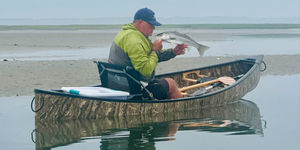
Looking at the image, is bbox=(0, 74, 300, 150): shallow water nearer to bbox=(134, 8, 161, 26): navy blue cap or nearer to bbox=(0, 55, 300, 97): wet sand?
bbox=(134, 8, 161, 26): navy blue cap

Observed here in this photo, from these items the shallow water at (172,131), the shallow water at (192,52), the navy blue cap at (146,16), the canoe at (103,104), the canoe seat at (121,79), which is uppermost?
the shallow water at (192,52)

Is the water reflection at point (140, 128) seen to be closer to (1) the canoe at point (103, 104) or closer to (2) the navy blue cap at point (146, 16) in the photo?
(1) the canoe at point (103, 104)

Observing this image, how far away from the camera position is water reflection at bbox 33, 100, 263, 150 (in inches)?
388

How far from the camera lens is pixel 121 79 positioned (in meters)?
11.3

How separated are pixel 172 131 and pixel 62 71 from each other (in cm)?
1000

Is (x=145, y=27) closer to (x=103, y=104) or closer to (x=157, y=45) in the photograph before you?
(x=157, y=45)

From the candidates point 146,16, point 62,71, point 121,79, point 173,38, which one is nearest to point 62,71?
point 62,71

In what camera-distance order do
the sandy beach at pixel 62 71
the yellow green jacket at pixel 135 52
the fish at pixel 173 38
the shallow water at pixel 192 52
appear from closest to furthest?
the yellow green jacket at pixel 135 52 < the fish at pixel 173 38 < the sandy beach at pixel 62 71 < the shallow water at pixel 192 52

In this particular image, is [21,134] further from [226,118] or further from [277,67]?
[277,67]

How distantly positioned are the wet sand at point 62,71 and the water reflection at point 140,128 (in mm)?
4499

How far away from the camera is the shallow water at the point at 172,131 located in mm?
9555

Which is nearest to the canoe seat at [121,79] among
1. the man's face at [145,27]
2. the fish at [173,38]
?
the man's face at [145,27]

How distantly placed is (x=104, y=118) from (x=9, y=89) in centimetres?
528

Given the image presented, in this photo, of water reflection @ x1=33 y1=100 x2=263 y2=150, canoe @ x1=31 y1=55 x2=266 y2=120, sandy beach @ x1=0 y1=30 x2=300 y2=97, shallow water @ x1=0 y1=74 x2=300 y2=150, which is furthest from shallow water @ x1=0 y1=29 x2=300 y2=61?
water reflection @ x1=33 y1=100 x2=263 y2=150
